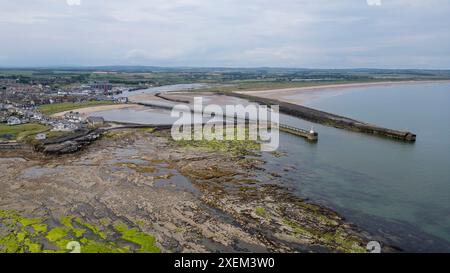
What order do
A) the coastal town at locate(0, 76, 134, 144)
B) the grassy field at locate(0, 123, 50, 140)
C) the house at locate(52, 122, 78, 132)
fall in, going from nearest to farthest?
the grassy field at locate(0, 123, 50, 140)
the house at locate(52, 122, 78, 132)
the coastal town at locate(0, 76, 134, 144)

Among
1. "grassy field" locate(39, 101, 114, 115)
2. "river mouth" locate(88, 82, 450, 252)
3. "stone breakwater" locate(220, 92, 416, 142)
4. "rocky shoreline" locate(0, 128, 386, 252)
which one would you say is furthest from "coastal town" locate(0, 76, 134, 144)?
"stone breakwater" locate(220, 92, 416, 142)

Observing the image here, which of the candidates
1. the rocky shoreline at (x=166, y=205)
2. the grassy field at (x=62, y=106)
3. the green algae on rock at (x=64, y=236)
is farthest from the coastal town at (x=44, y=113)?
the green algae on rock at (x=64, y=236)

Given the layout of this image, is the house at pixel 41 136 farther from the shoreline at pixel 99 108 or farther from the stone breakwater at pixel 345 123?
the stone breakwater at pixel 345 123

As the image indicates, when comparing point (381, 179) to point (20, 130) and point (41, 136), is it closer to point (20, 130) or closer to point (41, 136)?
point (41, 136)

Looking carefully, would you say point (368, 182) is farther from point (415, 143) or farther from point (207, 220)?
point (415, 143)

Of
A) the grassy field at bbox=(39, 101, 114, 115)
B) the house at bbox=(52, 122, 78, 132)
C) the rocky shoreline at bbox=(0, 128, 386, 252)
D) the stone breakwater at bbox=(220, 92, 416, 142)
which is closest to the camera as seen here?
the rocky shoreline at bbox=(0, 128, 386, 252)

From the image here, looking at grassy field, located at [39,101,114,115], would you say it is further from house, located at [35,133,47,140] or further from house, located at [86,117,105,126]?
house, located at [35,133,47,140]
